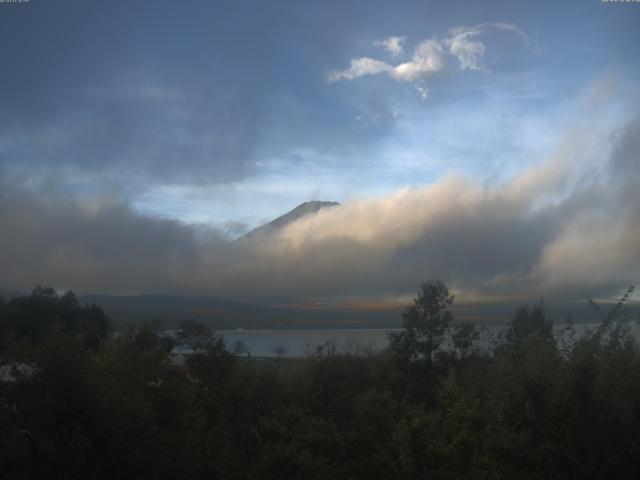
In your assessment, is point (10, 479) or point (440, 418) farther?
point (440, 418)

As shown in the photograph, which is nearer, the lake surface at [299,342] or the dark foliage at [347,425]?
the dark foliage at [347,425]

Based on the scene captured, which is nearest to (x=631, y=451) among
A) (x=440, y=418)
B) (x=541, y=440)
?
(x=541, y=440)

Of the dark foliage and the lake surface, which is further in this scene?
the lake surface

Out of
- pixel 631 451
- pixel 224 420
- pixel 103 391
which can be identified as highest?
pixel 103 391

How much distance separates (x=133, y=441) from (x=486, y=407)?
233 inches

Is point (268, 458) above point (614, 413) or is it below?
below

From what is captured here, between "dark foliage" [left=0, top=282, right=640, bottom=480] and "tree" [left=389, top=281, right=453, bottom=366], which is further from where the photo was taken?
"tree" [left=389, top=281, right=453, bottom=366]

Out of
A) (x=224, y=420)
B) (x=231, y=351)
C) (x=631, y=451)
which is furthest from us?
(x=231, y=351)

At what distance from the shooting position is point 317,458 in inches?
447

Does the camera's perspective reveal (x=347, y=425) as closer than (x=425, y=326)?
Yes

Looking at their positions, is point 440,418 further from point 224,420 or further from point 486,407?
point 224,420

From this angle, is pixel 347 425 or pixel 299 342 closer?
pixel 347 425

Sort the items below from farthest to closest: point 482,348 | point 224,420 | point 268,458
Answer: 1. point 482,348
2. point 224,420
3. point 268,458

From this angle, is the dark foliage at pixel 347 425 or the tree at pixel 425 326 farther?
the tree at pixel 425 326
